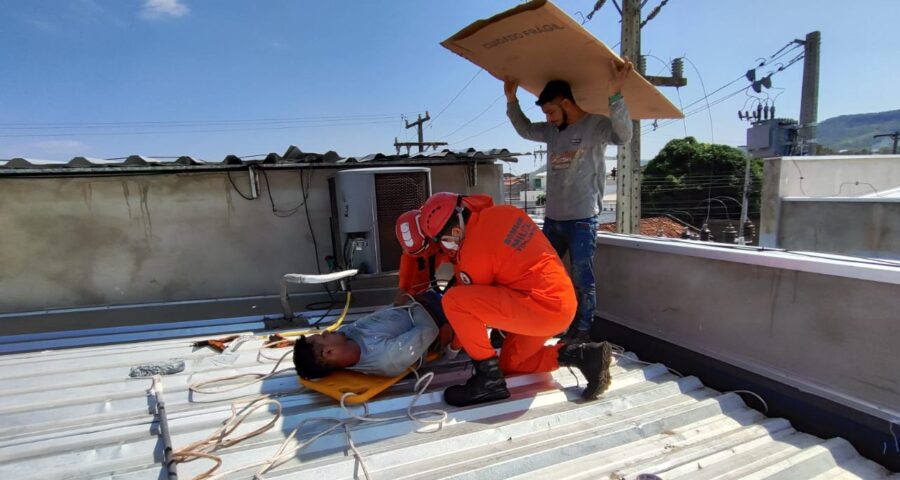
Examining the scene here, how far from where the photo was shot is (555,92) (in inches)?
124

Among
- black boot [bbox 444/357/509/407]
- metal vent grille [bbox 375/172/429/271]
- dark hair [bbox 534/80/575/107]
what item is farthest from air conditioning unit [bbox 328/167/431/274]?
black boot [bbox 444/357/509/407]

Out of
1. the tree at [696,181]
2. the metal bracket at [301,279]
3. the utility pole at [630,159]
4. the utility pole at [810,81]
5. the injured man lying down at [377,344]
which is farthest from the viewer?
the tree at [696,181]

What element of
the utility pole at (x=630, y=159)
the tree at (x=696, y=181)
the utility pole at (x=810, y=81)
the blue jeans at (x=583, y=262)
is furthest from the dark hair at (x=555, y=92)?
the tree at (x=696, y=181)

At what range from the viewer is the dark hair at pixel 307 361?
96.3 inches

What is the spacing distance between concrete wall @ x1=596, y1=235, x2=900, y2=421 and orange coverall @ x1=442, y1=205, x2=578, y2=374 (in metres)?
1.08

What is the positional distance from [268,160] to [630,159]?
7842 mm

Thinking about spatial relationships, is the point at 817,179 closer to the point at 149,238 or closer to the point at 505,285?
the point at 505,285

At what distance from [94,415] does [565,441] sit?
7.83 ft

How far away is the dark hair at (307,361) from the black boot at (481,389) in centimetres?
71

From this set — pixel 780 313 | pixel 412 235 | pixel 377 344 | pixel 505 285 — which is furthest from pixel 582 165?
pixel 377 344

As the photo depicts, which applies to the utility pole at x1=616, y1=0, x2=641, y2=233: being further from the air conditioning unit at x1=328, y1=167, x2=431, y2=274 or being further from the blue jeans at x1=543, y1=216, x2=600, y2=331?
the blue jeans at x1=543, y1=216, x2=600, y2=331

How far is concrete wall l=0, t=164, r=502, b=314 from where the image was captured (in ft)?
13.0

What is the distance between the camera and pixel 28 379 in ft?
8.95

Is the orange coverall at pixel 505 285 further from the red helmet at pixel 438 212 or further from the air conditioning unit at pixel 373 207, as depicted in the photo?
the air conditioning unit at pixel 373 207
